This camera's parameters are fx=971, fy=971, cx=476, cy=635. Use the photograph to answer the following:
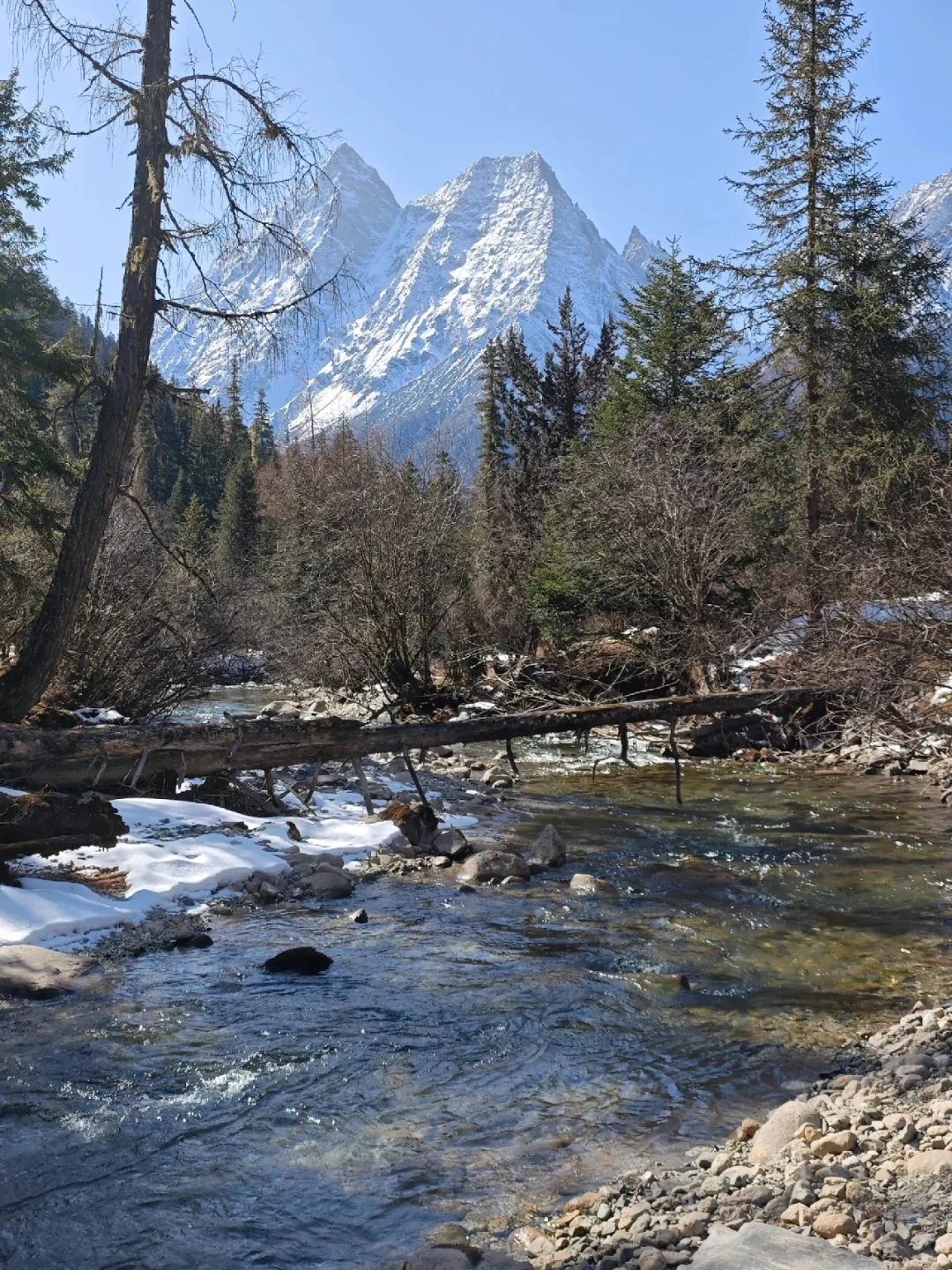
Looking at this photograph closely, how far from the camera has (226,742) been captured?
9172 millimetres

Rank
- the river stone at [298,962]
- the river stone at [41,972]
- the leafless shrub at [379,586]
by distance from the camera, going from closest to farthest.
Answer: the river stone at [41,972] → the river stone at [298,962] → the leafless shrub at [379,586]

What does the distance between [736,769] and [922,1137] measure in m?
12.3

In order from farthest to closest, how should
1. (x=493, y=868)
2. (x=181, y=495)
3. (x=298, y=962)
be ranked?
(x=181, y=495) → (x=493, y=868) → (x=298, y=962)

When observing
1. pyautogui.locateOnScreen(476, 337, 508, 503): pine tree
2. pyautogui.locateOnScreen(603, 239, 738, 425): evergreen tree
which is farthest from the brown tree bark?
pyautogui.locateOnScreen(476, 337, 508, 503): pine tree

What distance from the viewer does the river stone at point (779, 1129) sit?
430cm

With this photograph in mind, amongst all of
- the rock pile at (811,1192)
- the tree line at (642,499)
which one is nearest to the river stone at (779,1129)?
the rock pile at (811,1192)

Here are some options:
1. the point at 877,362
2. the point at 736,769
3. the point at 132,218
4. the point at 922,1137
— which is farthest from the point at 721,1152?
the point at 877,362

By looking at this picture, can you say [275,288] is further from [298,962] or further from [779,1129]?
[779,1129]

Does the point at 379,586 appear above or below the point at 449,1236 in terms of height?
above

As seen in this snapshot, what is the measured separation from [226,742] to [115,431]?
10.8 feet

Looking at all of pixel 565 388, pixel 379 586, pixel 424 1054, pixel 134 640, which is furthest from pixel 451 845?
pixel 565 388

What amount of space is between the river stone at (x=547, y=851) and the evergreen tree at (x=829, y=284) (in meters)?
13.0

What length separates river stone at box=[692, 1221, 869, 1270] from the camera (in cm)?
303

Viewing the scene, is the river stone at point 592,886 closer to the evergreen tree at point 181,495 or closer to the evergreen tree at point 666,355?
the evergreen tree at point 666,355
